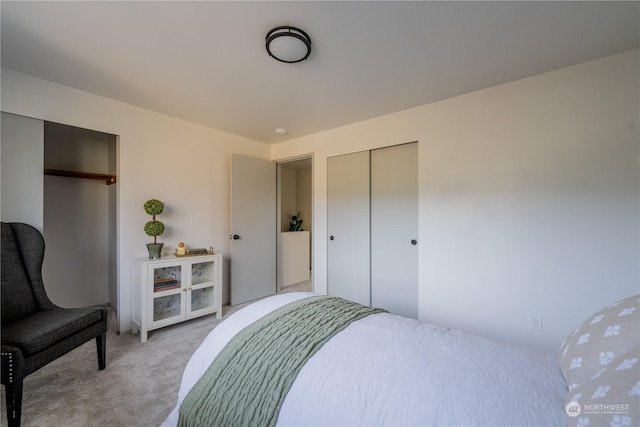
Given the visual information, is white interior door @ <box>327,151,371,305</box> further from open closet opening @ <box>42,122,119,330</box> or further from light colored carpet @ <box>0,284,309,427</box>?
open closet opening @ <box>42,122,119,330</box>

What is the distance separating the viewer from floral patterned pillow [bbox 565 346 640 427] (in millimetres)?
501

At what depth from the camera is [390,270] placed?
2889mm

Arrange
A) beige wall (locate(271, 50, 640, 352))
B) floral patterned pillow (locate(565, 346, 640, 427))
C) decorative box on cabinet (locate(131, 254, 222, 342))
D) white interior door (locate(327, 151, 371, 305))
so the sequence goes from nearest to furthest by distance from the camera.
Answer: floral patterned pillow (locate(565, 346, 640, 427))
beige wall (locate(271, 50, 640, 352))
decorative box on cabinet (locate(131, 254, 222, 342))
white interior door (locate(327, 151, 371, 305))

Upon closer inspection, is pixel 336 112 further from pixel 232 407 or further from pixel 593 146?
pixel 232 407

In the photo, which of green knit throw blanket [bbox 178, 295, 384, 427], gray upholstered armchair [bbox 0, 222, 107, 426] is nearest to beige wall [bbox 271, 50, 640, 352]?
green knit throw blanket [bbox 178, 295, 384, 427]

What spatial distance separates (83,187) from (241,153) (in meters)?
1.84

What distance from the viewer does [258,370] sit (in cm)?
93

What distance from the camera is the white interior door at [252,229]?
3385 millimetres

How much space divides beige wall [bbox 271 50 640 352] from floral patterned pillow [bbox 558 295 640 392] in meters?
1.41

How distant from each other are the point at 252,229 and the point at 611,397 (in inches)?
134

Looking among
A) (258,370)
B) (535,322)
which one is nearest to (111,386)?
(258,370)

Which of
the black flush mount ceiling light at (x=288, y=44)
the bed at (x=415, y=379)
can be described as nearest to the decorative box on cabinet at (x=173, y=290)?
the bed at (x=415, y=379)

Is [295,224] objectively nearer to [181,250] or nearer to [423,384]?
[181,250]

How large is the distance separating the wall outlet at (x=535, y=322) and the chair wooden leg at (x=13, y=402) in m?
3.28
